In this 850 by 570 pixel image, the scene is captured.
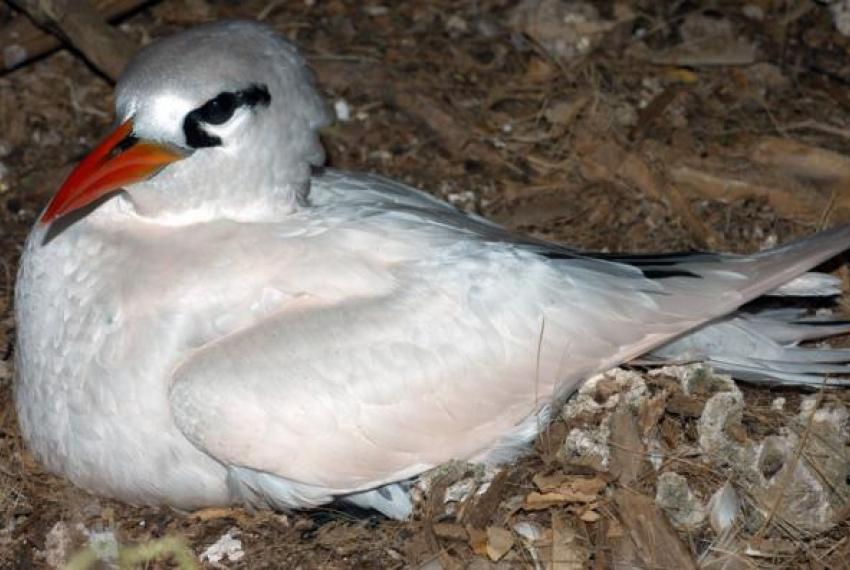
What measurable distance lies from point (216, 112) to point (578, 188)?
228 centimetres

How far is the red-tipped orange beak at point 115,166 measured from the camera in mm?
4082

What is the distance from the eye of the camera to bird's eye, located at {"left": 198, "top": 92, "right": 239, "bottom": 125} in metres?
4.09

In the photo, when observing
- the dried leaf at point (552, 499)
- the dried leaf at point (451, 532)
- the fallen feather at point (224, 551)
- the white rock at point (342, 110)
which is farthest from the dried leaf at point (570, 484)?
the white rock at point (342, 110)

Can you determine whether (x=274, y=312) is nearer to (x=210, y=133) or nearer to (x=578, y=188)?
(x=210, y=133)

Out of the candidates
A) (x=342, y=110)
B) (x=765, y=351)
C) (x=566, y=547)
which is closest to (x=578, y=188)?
(x=342, y=110)

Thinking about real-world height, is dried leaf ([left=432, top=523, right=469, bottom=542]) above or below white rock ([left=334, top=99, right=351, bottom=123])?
below

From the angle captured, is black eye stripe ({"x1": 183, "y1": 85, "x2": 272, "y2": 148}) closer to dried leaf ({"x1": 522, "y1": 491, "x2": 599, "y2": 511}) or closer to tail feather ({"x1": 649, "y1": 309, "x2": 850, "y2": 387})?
dried leaf ({"x1": 522, "y1": 491, "x2": 599, "y2": 511})

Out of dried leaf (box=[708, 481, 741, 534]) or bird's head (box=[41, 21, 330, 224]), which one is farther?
dried leaf (box=[708, 481, 741, 534])

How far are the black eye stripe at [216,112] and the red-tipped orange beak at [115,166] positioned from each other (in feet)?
0.27

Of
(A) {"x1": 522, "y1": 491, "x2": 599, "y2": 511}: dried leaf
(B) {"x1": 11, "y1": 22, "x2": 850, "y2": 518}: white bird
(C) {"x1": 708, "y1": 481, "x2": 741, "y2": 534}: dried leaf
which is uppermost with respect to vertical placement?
(B) {"x1": 11, "y1": 22, "x2": 850, "y2": 518}: white bird

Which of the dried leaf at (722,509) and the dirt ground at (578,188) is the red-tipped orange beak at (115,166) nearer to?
the dirt ground at (578,188)

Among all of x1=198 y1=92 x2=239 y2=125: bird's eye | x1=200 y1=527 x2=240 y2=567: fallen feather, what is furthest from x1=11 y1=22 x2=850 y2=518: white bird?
x1=200 y1=527 x2=240 y2=567: fallen feather

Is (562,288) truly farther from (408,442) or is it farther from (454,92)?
(454,92)

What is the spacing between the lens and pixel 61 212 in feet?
13.8
